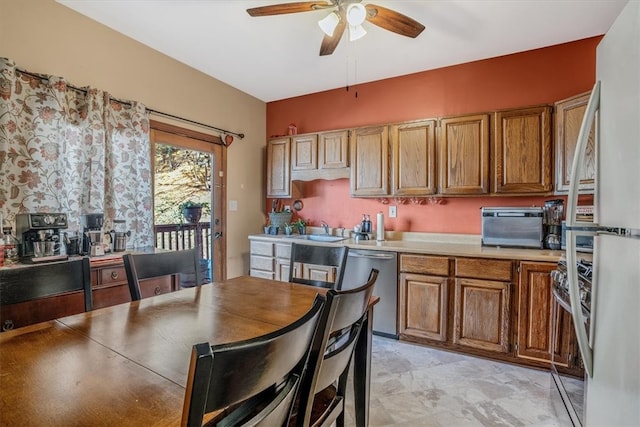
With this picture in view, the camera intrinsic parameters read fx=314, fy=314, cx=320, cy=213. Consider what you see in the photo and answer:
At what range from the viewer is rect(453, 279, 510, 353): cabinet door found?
246 centimetres

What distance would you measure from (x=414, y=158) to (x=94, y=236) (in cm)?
276

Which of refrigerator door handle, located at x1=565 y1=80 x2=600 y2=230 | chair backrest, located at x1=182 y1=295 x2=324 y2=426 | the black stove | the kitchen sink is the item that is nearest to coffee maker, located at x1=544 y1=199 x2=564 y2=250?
the black stove

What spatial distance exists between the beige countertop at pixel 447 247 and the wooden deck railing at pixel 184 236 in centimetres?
52

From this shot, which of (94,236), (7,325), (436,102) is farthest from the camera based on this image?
(436,102)

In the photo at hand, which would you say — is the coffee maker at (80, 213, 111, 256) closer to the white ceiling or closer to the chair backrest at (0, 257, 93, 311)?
the chair backrest at (0, 257, 93, 311)

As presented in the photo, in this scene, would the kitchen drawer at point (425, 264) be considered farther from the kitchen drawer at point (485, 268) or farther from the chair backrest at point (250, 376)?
the chair backrest at point (250, 376)

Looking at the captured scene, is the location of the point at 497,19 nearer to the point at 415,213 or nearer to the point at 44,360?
the point at 415,213

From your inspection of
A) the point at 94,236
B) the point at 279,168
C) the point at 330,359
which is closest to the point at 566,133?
the point at 330,359

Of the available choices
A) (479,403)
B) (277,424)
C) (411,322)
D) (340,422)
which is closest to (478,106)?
(411,322)

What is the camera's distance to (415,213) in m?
3.41

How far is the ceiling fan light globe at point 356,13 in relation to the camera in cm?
→ 186

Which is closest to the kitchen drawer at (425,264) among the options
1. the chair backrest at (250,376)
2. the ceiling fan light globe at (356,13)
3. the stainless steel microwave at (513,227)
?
the stainless steel microwave at (513,227)

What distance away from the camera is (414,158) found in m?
3.09

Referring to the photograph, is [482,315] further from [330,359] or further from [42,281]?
[42,281]
